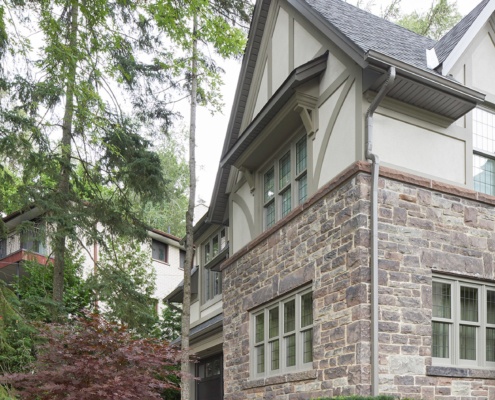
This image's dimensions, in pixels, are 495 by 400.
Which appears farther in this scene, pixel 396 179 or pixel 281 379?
pixel 281 379

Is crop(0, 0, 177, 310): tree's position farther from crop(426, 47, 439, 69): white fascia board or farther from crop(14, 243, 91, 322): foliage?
crop(426, 47, 439, 69): white fascia board

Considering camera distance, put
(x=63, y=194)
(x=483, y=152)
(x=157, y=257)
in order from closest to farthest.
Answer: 1. (x=483, y=152)
2. (x=63, y=194)
3. (x=157, y=257)

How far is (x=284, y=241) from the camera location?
10.9m

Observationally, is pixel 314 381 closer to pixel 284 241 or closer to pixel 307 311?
pixel 307 311

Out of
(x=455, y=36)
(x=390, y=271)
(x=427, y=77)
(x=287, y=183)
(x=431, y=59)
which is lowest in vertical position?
(x=390, y=271)

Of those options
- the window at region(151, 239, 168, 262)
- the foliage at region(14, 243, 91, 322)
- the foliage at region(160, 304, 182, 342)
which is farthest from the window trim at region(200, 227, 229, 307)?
the window at region(151, 239, 168, 262)

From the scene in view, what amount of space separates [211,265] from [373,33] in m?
8.70

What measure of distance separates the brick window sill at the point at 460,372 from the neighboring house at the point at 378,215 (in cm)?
2

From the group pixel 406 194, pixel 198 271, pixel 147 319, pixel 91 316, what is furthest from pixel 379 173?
pixel 198 271

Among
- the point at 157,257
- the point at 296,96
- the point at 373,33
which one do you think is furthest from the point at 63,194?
the point at 157,257

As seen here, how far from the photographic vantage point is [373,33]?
10.7 meters

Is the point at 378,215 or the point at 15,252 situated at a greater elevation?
the point at 15,252

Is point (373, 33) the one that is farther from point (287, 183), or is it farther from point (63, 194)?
point (63, 194)

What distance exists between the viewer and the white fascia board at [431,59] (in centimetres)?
962
